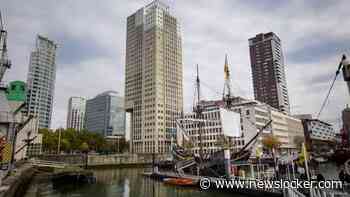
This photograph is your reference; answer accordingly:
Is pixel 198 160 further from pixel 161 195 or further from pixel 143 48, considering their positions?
pixel 143 48

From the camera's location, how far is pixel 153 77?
13638cm

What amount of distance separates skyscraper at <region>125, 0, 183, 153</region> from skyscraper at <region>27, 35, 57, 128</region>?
59797 mm

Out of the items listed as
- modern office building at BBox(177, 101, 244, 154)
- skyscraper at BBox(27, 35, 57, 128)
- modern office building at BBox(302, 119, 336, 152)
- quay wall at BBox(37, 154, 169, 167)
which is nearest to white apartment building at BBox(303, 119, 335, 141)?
modern office building at BBox(302, 119, 336, 152)

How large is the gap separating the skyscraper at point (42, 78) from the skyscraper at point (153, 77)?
59.8 metres

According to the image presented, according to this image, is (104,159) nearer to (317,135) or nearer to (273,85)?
(273,85)

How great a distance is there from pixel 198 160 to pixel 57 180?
29778 millimetres

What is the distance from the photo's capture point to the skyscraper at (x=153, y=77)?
131 meters

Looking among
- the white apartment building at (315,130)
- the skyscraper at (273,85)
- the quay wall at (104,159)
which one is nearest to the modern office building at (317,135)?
the white apartment building at (315,130)

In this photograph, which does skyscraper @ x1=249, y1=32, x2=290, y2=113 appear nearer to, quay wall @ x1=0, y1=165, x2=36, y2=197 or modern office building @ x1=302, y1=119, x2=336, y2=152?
modern office building @ x1=302, y1=119, x2=336, y2=152

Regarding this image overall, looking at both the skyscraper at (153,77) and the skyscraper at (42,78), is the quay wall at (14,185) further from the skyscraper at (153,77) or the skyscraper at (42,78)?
the skyscraper at (42,78)

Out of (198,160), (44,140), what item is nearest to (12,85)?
(198,160)

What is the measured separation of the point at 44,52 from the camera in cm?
Result: 17050

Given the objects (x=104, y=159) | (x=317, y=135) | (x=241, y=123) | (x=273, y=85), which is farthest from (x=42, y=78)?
(x=317, y=135)

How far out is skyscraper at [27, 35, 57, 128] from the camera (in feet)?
506
